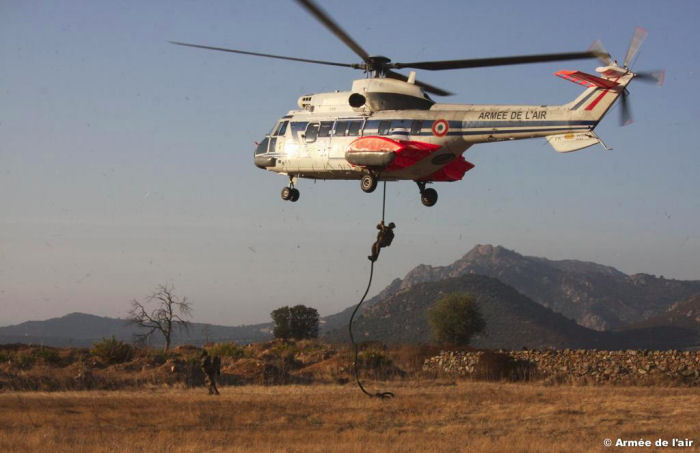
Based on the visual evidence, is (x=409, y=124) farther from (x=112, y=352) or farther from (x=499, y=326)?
(x=499, y=326)

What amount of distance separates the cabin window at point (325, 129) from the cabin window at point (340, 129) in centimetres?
23

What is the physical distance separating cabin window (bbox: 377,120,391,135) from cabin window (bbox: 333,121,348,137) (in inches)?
48.5

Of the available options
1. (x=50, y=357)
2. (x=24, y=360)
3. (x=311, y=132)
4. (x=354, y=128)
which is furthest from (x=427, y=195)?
(x=50, y=357)

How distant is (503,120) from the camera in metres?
24.5

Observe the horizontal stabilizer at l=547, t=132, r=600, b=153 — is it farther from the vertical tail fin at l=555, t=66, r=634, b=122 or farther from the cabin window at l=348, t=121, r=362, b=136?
the cabin window at l=348, t=121, r=362, b=136

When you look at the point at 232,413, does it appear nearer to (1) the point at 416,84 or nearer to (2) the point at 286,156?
(2) the point at 286,156

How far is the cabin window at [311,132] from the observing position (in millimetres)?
27547

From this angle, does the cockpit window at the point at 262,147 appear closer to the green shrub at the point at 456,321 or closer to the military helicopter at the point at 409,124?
the military helicopter at the point at 409,124

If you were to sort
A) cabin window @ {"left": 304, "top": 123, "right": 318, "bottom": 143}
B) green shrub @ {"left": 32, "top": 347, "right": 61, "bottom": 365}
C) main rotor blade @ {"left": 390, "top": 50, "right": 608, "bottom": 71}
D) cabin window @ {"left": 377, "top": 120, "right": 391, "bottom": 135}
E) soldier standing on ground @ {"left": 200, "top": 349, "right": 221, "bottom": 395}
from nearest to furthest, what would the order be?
1. main rotor blade @ {"left": 390, "top": 50, "right": 608, "bottom": 71}
2. cabin window @ {"left": 377, "top": 120, "right": 391, "bottom": 135}
3. cabin window @ {"left": 304, "top": 123, "right": 318, "bottom": 143}
4. soldier standing on ground @ {"left": 200, "top": 349, "right": 221, "bottom": 395}
5. green shrub @ {"left": 32, "top": 347, "right": 61, "bottom": 365}

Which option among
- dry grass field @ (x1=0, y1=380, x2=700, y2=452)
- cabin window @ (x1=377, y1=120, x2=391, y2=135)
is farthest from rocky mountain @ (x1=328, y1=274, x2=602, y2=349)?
cabin window @ (x1=377, y1=120, x2=391, y2=135)

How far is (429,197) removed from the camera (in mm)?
26859

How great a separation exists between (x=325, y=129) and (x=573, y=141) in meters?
7.78

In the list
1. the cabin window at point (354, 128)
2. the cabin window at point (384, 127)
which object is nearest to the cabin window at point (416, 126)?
the cabin window at point (384, 127)

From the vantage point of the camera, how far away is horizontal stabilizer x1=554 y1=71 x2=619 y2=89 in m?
22.4
